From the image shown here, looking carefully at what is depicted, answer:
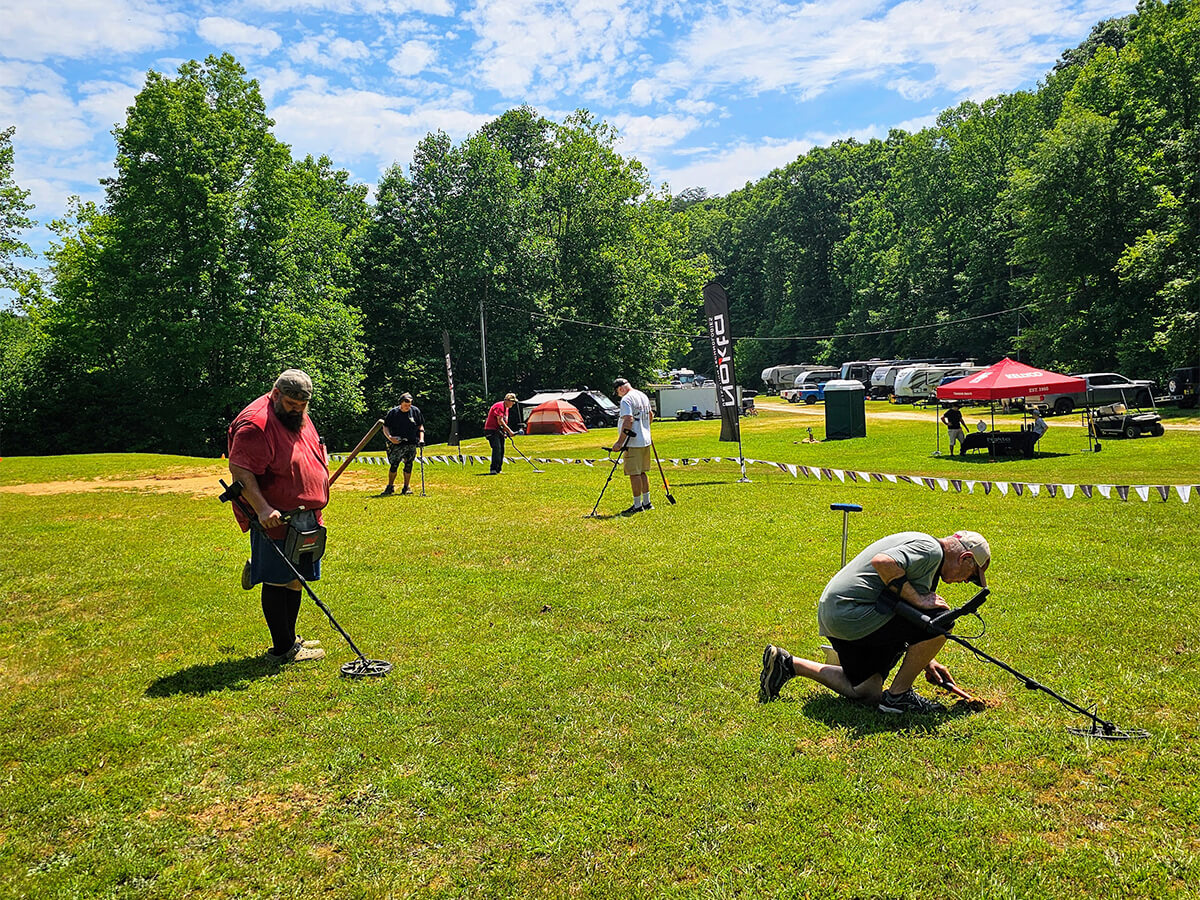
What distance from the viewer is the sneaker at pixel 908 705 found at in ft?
16.4

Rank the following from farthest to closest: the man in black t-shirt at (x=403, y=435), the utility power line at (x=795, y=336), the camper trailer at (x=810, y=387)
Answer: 1. the camper trailer at (x=810, y=387)
2. the utility power line at (x=795, y=336)
3. the man in black t-shirt at (x=403, y=435)

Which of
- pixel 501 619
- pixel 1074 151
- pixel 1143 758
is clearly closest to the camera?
pixel 1143 758

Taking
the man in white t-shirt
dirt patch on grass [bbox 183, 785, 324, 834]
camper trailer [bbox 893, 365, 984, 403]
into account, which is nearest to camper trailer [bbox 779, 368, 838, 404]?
camper trailer [bbox 893, 365, 984, 403]

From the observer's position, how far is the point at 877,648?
16.6ft

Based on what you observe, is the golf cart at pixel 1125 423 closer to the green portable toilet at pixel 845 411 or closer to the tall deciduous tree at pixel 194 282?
the green portable toilet at pixel 845 411

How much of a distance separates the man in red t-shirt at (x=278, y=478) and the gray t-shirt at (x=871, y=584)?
3686mm

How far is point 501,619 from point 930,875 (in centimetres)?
443

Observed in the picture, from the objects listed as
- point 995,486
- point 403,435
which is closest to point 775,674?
point 995,486

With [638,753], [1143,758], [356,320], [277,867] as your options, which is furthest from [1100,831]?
[356,320]

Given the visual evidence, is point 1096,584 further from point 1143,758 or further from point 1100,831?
point 1100,831

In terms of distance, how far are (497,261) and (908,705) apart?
42.7 m

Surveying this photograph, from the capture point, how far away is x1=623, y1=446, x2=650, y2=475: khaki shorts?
1252 cm

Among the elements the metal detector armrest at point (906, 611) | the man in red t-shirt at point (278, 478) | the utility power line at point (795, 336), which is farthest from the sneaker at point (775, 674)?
the utility power line at point (795, 336)

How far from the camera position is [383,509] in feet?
45.5
